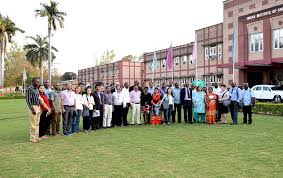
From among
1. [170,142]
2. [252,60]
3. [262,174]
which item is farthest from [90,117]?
[252,60]

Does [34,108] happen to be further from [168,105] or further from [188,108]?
[188,108]

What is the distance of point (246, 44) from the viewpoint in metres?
32.2

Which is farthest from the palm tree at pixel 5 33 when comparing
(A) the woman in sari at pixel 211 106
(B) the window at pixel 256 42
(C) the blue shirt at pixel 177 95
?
(A) the woman in sari at pixel 211 106

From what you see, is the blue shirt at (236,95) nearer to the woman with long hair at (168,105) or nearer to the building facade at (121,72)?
the woman with long hair at (168,105)

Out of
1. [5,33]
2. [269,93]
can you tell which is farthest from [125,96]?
[5,33]

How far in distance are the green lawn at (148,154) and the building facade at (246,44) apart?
19.6 meters

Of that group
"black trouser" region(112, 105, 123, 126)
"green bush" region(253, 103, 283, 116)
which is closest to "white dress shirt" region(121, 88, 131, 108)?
"black trouser" region(112, 105, 123, 126)

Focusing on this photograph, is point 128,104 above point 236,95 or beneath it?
beneath

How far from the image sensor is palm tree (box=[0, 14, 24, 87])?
50781 millimetres

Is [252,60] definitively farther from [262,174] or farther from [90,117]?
[262,174]

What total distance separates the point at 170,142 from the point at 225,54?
90.3 feet

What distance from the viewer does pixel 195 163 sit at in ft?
21.6

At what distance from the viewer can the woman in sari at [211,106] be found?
1384 cm

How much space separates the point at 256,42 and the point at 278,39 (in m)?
2.44
